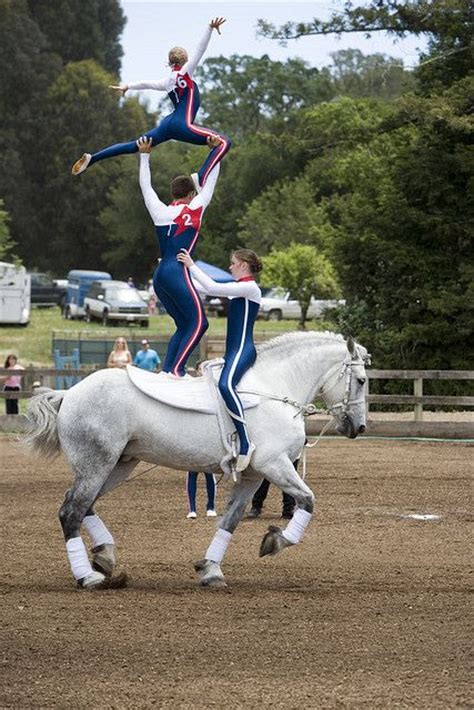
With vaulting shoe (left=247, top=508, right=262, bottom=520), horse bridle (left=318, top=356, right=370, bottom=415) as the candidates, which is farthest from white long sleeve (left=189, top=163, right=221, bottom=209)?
vaulting shoe (left=247, top=508, right=262, bottom=520)

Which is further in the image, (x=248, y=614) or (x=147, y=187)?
(x=147, y=187)

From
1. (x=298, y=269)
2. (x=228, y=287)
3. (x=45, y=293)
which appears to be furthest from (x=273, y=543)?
(x=45, y=293)

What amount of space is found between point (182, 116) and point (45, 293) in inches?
2295

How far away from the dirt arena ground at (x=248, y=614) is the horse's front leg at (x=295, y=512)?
1.18 feet

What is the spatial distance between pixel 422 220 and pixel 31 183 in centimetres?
5735

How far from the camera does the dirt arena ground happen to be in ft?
22.8

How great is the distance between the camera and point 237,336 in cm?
1006

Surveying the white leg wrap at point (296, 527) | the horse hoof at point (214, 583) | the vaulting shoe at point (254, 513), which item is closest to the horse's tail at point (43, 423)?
the horse hoof at point (214, 583)

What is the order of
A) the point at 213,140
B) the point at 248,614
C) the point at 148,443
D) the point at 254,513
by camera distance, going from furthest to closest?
1. the point at 254,513
2. the point at 213,140
3. the point at 148,443
4. the point at 248,614

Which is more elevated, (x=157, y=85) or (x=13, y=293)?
(x=157, y=85)

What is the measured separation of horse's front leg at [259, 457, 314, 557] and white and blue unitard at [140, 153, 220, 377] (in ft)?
3.46

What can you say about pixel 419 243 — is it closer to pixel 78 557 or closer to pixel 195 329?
pixel 195 329

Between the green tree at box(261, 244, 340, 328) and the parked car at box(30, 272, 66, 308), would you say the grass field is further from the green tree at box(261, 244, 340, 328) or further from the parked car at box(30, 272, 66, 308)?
the parked car at box(30, 272, 66, 308)

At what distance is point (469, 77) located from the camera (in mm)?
26922
